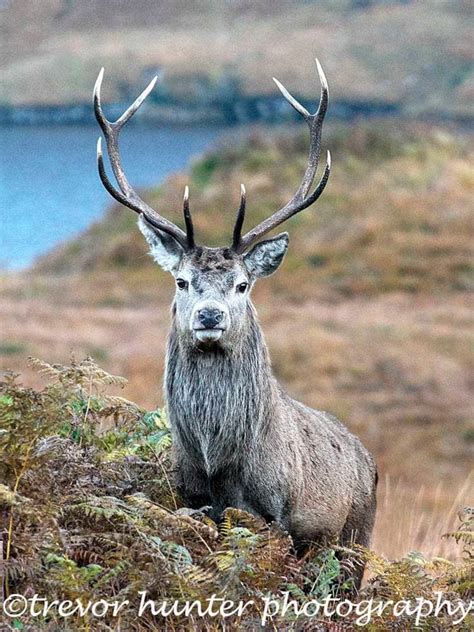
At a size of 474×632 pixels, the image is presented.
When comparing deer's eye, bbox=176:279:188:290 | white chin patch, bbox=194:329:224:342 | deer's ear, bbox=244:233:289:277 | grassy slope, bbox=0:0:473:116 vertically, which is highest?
grassy slope, bbox=0:0:473:116

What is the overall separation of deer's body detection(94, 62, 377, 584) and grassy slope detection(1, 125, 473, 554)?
2.45 meters

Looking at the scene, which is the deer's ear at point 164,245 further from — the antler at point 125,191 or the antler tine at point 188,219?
the antler tine at point 188,219

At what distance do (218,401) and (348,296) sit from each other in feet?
108

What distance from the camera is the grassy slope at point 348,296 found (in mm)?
26344

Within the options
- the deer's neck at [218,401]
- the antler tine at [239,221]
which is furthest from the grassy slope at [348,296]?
the antler tine at [239,221]

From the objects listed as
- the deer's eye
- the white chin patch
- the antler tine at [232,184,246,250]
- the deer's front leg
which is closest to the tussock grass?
the deer's front leg

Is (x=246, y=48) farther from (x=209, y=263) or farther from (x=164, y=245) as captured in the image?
(x=209, y=263)

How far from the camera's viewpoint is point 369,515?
27.6ft

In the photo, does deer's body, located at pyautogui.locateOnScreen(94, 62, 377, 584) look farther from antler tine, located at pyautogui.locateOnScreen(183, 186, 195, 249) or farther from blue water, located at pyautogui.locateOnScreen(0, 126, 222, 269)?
blue water, located at pyautogui.locateOnScreen(0, 126, 222, 269)

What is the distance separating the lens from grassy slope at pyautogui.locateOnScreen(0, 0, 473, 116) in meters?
70.0

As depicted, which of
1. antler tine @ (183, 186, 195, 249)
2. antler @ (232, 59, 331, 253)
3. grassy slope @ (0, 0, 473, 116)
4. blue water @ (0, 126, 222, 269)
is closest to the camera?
antler tine @ (183, 186, 195, 249)

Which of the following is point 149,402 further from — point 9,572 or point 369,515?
point 9,572

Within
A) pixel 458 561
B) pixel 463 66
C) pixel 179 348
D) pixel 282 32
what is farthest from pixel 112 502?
pixel 282 32

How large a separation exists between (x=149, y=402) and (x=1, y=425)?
1716 centimetres
